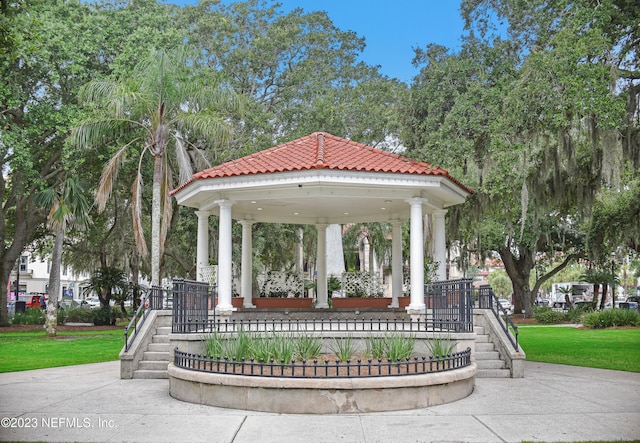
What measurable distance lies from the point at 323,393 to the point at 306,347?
1.17 m

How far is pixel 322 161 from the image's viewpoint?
1347cm

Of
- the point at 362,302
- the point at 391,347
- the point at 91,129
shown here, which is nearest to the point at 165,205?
the point at 91,129

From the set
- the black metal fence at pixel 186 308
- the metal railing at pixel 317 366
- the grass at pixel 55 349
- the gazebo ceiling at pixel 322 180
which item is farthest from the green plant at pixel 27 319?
the metal railing at pixel 317 366

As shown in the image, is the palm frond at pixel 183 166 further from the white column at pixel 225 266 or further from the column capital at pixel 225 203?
the white column at pixel 225 266

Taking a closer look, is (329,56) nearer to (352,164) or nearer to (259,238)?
(259,238)

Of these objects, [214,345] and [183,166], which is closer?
[214,345]

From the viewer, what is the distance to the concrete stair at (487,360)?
12.5 metres

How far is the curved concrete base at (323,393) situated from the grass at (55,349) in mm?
7187

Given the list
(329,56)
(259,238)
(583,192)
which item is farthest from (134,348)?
(329,56)

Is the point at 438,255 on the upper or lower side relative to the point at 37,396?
upper

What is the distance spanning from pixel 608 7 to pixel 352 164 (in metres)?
6.19

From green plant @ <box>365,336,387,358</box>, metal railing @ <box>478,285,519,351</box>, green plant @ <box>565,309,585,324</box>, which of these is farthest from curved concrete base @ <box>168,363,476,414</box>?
green plant @ <box>565,309,585,324</box>

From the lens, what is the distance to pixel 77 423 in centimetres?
813

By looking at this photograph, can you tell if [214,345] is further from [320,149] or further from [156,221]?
[156,221]
